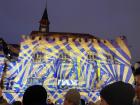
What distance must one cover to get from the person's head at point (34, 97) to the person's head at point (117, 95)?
820 millimetres

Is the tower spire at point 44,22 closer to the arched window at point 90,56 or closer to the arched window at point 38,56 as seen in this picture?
the arched window at point 38,56

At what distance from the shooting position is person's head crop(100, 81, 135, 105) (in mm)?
2572

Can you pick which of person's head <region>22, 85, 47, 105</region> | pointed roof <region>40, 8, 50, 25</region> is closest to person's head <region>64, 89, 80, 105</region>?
person's head <region>22, 85, 47, 105</region>

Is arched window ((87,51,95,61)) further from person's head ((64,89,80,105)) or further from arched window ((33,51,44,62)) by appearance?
person's head ((64,89,80,105))

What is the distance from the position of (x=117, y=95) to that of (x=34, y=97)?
1002mm

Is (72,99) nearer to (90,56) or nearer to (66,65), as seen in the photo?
(66,65)

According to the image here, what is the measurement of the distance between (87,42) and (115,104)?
99.0ft

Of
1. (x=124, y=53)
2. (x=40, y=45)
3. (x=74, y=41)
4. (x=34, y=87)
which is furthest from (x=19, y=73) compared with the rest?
(x=34, y=87)

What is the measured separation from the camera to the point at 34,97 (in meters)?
3.25

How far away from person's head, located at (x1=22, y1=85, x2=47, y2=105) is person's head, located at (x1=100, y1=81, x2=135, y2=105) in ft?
2.69

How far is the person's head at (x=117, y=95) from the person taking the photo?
2572mm

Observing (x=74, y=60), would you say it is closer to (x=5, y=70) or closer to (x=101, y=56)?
(x=101, y=56)

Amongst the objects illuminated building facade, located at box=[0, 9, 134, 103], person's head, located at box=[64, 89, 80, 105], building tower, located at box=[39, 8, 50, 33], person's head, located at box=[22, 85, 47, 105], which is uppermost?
building tower, located at box=[39, 8, 50, 33]

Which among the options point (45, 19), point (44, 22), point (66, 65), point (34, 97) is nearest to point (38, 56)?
point (66, 65)
